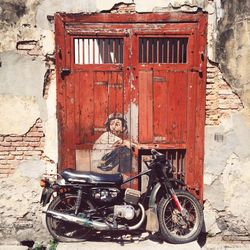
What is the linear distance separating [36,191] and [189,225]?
2.23 meters

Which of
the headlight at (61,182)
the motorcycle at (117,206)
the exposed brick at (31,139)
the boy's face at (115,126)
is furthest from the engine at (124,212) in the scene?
the exposed brick at (31,139)

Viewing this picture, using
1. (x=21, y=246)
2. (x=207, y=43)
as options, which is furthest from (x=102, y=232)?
(x=207, y=43)

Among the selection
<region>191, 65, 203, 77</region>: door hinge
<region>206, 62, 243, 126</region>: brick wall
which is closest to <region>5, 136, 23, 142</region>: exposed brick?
<region>191, 65, 203, 77</region>: door hinge

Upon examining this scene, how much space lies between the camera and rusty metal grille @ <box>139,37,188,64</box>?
566cm

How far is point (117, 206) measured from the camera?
17.7 feet

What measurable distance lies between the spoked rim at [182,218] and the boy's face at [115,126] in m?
1.21

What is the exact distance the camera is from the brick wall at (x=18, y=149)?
5.71m

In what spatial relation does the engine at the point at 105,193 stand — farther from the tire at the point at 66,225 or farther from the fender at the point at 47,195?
the fender at the point at 47,195

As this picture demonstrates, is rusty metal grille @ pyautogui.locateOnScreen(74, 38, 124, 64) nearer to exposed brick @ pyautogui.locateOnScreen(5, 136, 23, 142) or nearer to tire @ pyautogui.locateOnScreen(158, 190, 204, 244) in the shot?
exposed brick @ pyautogui.locateOnScreen(5, 136, 23, 142)

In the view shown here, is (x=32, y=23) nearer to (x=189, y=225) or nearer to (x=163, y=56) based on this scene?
(x=163, y=56)

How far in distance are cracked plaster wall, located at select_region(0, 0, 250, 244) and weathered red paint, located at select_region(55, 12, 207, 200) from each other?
131mm

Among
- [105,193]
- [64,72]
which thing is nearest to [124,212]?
[105,193]

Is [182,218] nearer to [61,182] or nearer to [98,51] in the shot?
[61,182]

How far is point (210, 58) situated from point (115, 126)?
164 centimetres
